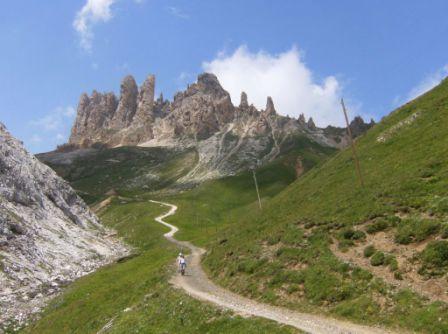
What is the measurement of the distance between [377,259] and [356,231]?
582 centimetres

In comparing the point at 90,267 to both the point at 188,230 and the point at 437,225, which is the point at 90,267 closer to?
the point at 188,230

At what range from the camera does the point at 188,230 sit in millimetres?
110125

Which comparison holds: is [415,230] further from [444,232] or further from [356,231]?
[356,231]

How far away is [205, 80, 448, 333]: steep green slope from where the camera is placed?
2420 cm

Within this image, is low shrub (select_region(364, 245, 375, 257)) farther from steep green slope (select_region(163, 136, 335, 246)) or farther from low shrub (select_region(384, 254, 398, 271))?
steep green slope (select_region(163, 136, 335, 246))

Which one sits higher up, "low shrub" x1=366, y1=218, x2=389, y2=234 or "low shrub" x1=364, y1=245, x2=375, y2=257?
"low shrub" x1=366, y1=218, x2=389, y2=234

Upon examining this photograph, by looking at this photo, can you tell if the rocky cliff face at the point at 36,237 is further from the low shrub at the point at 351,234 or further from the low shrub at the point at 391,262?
the low shrub at the point at 391,262

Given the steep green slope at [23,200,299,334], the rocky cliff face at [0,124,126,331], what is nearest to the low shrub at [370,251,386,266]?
the steep green slope at [23,200,299,334]

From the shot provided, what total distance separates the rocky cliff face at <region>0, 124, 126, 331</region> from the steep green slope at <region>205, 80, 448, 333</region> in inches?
867

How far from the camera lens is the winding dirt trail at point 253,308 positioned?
21828 mm

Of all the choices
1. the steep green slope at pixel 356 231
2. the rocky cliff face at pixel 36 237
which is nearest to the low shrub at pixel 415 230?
the steep green slope at pixel 356 231

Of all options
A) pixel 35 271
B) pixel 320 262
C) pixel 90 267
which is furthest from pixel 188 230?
pixel 320 262

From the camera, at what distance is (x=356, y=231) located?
33906mm

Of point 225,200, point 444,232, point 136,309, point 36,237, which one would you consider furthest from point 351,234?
point 225,200
